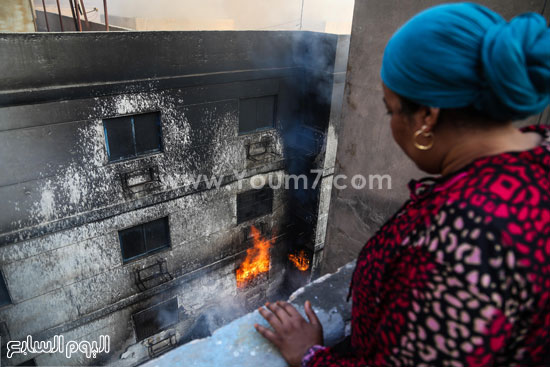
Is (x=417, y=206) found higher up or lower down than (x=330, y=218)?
higher up

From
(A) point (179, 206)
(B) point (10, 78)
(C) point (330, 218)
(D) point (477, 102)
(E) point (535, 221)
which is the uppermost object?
(D) point (477, 102)

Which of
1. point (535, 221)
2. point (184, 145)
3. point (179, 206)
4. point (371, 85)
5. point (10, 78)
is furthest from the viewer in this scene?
point (179, 206)

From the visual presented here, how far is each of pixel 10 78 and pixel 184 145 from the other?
3416 mm

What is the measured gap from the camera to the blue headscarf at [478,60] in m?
0.94

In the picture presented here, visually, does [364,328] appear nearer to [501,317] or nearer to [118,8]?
[501,317]

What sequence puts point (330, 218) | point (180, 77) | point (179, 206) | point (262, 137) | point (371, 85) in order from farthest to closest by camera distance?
point (262, 137)
point (179, 206)
point (180, 77)
point (330, 218)
point (371, 85)

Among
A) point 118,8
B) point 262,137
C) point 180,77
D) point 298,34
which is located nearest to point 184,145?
point 180,77

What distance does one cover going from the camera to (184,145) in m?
8.45

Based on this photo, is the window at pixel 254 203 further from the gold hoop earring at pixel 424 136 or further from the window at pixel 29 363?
the gold hoop earring at pixel 424 136

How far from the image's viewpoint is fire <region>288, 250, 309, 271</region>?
12.5 metres

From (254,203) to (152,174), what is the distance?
11.1 feet

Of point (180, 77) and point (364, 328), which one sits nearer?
point (364, 328)

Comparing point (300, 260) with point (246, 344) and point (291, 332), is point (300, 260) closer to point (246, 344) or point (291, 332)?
point (246, 344)

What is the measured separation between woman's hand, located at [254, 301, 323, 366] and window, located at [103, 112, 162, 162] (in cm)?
659
